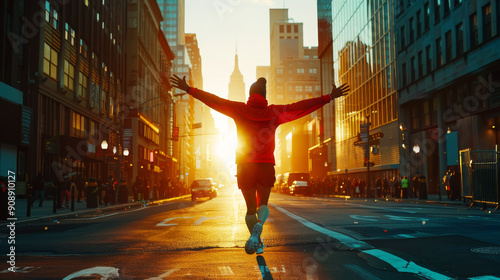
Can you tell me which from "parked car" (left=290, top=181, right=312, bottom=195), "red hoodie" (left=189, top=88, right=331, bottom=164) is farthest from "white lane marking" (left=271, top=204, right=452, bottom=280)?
A: "parked car" (left=290, top=181, right=312, bottom=195)

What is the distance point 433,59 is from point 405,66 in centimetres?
742

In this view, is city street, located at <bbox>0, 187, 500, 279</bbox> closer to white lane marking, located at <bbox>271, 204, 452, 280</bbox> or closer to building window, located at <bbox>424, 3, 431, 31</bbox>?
white lane marking, located at <bbox>271, 204, 452, 280</bbox>

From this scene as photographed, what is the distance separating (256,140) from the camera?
6.27 metres

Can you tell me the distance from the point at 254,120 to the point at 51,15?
30.2m

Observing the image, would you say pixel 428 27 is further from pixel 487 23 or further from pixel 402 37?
pixel 487 23

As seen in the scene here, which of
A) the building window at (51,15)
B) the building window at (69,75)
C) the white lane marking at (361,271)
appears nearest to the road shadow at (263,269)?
the white lane marking at (361,271)

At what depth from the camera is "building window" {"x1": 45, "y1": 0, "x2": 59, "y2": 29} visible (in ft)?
105

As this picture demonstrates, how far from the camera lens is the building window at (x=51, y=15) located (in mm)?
31859

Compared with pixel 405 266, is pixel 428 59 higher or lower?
higher

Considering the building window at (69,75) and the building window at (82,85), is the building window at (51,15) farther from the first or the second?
the building window at (82,85)

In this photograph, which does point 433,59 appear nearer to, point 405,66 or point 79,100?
point 405,66

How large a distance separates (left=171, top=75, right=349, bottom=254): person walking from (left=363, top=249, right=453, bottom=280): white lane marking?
4.63ft

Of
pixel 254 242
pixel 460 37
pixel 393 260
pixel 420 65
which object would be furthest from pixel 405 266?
pixel 420 65

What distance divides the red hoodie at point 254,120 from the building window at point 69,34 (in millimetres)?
32335
